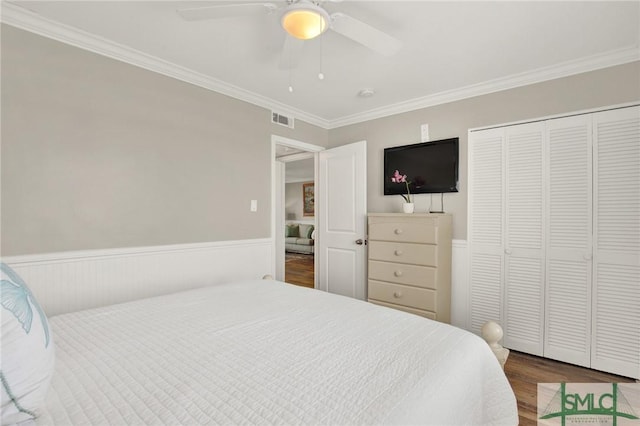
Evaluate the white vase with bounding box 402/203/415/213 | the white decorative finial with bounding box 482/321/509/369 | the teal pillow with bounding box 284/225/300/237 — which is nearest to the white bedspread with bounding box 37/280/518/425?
the white decorative finial with bounding box 482/321/509/369

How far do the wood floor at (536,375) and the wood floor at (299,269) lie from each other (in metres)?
2.95

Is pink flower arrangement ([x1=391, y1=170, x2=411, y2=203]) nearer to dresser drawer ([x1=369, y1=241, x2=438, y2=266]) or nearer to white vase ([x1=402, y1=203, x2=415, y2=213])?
white vase ([x1=402, y1=203, x2=415, y2=213])

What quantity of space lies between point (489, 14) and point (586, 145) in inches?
53.5

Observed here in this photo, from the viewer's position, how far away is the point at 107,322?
1400 millimetres

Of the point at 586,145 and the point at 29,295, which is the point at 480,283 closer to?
the point at 586,145

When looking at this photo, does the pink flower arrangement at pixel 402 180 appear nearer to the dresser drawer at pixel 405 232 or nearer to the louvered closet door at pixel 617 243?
the dresser drawer at pixel 405 232

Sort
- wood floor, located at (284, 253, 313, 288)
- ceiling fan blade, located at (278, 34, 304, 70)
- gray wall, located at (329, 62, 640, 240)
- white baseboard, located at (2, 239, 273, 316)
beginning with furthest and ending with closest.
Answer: wood floor, located at (284, 253, 313, 288), gray wall, located at (329, 62, 640, 240), white baseboard, located at (2, 239, 273, 316), ceiling fan blade, located at (278, 34, 304, 70)

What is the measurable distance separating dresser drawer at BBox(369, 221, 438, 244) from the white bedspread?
128 centimetres

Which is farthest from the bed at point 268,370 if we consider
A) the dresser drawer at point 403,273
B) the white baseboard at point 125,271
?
the dresser drawer at point 403,273

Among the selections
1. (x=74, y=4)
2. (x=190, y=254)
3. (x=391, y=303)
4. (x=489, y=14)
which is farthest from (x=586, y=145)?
(x=74, y=4)

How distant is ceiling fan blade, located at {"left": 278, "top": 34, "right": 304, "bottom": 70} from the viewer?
171cm

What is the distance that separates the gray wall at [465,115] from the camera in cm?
223

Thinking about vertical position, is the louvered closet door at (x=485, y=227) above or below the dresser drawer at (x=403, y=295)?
above

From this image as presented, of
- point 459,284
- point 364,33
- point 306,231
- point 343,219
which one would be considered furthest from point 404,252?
point 306,231
